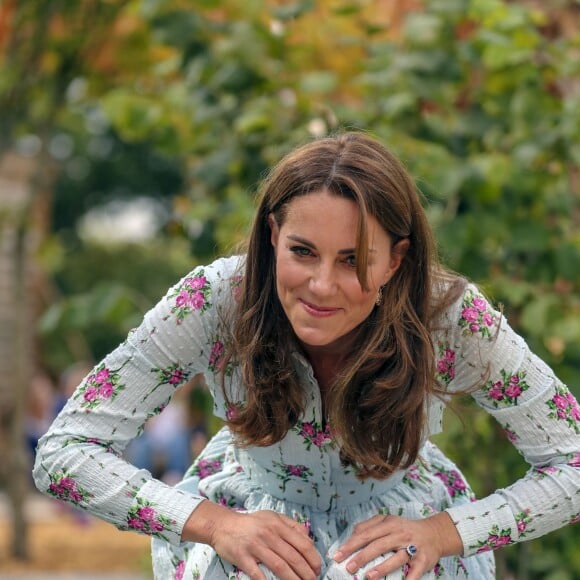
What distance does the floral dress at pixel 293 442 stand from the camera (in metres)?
2.27

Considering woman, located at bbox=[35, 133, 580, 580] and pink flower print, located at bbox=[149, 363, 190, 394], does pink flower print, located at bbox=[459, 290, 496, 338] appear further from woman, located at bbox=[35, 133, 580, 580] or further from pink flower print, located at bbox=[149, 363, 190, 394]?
pink flower print, located at bbox=[149, 363, 190, 394]

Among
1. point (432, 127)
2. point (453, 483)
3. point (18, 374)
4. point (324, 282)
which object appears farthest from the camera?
point (18, 374)

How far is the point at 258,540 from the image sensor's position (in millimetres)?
2189

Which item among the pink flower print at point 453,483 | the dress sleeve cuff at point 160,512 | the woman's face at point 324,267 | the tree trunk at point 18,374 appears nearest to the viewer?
the woman's face at point 324,267

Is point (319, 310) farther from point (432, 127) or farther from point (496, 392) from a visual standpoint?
point (432, 127)

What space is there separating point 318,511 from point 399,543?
25cm

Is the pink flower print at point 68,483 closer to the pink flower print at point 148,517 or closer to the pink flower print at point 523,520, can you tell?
the pink flower print at point 148,517

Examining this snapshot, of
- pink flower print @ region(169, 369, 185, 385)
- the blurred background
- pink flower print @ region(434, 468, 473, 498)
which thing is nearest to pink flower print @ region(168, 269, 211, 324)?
pink flower print @ region(169, 369, 185, 385)

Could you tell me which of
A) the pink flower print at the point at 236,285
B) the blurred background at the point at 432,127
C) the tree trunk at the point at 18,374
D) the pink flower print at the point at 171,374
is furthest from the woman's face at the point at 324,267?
the tree trunk at the point at 18,374

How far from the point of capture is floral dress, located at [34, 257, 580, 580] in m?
2.27

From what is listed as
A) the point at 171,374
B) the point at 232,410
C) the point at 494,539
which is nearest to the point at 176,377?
the point at 171,374

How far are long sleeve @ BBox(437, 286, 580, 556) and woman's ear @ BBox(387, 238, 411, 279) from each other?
165 mm

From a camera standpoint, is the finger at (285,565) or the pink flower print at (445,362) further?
the pink flower print at (445,362)

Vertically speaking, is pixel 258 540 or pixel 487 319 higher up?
pixel 487 319
